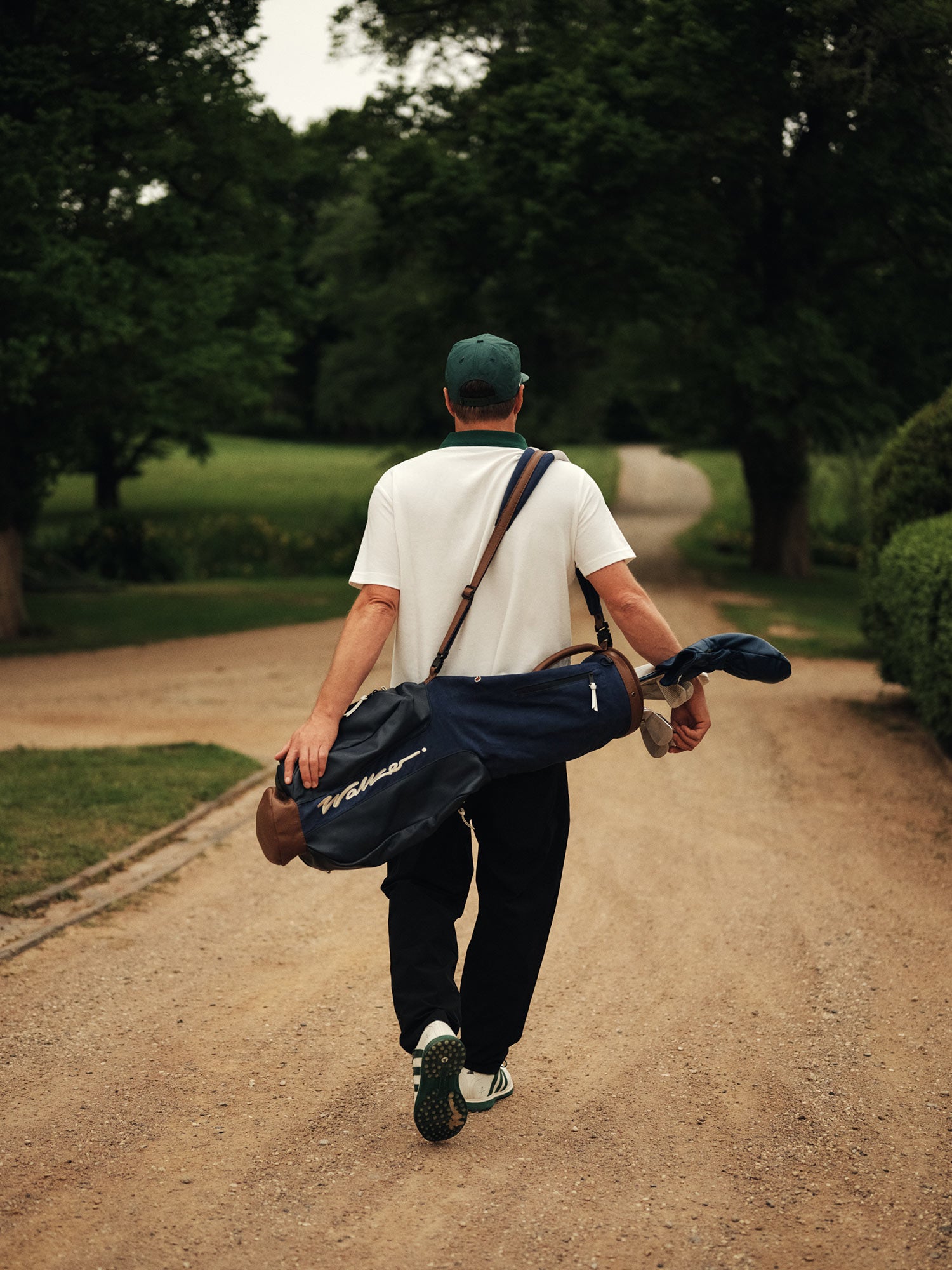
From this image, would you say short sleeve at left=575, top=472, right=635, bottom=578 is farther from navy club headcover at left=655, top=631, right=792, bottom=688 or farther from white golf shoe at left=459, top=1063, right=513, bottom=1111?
white golf shoe at left=459, top=1063, right=513, bottom=1111

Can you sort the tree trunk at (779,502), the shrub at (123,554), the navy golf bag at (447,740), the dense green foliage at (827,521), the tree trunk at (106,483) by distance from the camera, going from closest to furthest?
the navy golf bag at (447,740), the tree trunk at (779,502), the shrub at (123,554), the dense green foliage at (827,521), the tree trunk at (106,483)

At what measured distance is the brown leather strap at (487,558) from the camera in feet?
10.6

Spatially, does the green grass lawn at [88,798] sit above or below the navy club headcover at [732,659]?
below

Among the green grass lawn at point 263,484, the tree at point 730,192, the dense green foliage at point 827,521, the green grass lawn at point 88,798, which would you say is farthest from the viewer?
the green grass lawn at point 263,484

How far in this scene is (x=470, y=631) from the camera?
3.30 meters

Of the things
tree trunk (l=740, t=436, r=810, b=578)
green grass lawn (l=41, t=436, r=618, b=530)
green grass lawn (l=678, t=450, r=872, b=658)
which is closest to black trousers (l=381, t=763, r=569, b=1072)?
green grass lawn (l=678, t=450, r=872, b=658)

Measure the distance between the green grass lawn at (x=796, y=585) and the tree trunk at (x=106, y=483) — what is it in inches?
679

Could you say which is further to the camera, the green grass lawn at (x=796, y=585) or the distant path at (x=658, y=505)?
the distant path at (x=658, y=505)

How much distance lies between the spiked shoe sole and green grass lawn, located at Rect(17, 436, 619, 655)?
13.4 m

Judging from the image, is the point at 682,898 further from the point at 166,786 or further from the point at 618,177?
the point at 618,177

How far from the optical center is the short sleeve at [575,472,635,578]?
10.7 feet

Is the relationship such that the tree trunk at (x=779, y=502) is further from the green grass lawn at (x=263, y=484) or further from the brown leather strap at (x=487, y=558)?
the brown leather strap at (x=487, y=558)

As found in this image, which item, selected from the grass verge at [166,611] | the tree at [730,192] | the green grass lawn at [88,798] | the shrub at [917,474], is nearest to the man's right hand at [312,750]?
the green grass lawn at [88,798]

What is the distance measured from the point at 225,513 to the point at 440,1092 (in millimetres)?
39489
